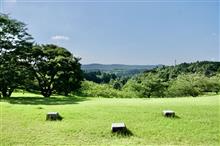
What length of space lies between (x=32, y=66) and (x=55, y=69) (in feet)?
9.54

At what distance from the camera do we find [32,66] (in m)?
41.4

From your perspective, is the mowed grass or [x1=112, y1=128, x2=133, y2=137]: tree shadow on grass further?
[x1=112, y1=128, x2=133, y2=137]: tree shadow on grass

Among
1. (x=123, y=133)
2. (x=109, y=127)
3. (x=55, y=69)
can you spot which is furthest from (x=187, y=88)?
(x=123, y=133)

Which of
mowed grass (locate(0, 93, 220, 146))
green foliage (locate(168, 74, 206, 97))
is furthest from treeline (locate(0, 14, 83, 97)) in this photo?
green foliage (locate(168, 74, 206, 97))

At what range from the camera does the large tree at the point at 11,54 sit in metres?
34.8

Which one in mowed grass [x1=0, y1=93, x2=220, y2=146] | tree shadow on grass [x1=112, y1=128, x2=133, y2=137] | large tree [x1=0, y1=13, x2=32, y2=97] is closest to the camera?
mowed grass [x1=0, y1=93, x2=220, y2=146]

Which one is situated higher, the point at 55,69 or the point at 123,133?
the point at 55,69

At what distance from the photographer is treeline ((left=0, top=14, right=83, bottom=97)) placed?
117 ft

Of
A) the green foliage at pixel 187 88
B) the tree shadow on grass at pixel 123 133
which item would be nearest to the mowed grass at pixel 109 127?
the tree shadow on grass at pixel 123 133

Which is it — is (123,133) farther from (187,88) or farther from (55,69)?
(187,88)

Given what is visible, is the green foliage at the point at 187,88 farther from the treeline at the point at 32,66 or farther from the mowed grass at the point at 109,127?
the mowed grass at the point at 109,127

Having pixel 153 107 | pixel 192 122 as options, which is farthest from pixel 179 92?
pixel 192 122

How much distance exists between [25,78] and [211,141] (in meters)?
27.1

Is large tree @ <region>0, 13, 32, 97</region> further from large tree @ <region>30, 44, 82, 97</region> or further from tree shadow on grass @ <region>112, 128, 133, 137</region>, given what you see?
tree shadow on grass @ <region>112, 128, 133, 137</region>
